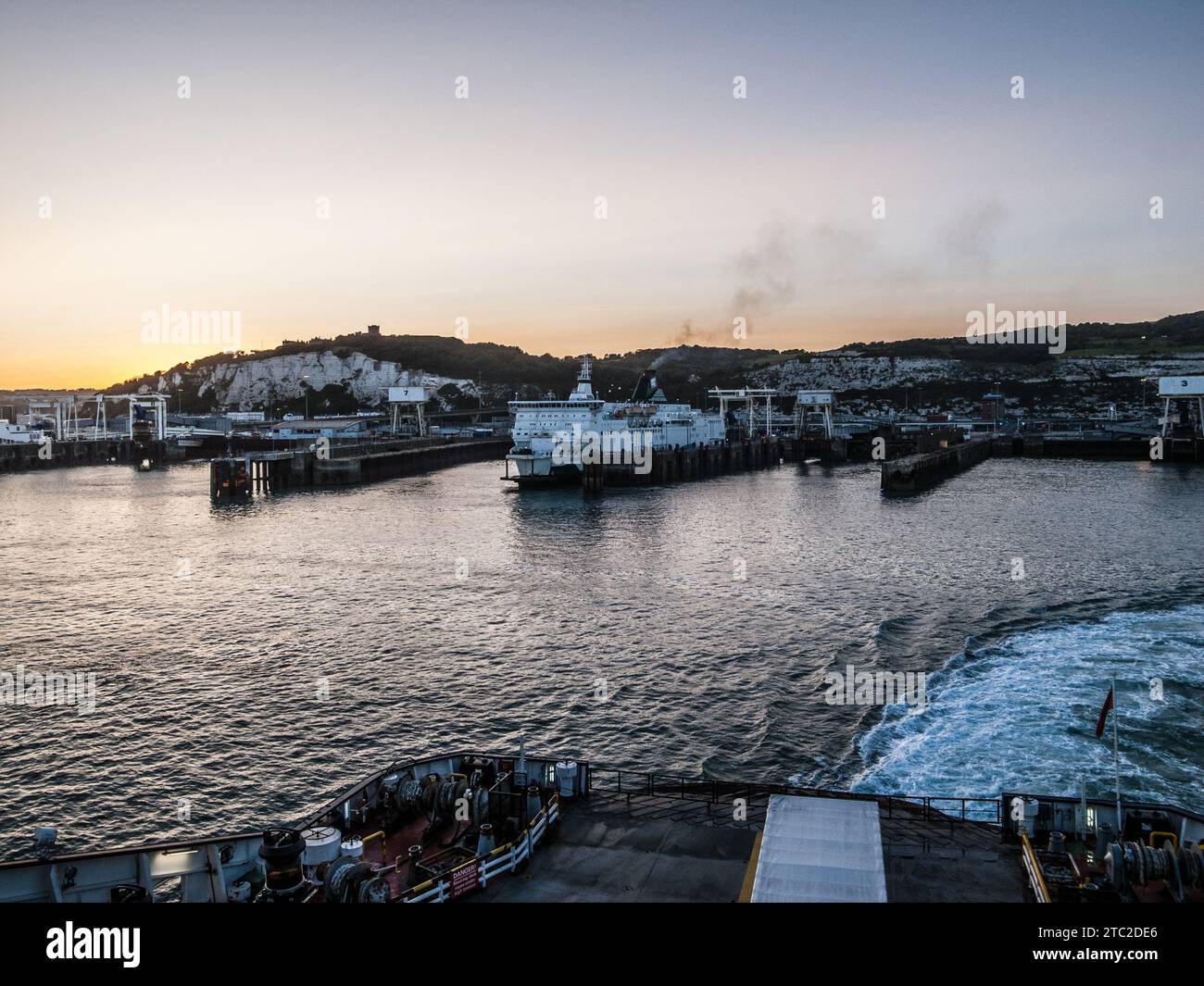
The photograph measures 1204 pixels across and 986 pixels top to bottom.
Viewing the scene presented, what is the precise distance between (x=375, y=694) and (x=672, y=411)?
106m

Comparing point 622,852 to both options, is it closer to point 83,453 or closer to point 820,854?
point 820,854

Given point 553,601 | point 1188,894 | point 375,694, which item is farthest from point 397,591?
point 1188,894

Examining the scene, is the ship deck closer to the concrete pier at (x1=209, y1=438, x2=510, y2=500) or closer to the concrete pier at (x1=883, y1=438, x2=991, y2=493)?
the concrete pier at (x1=883, y1=438, x2=991, y2=493)

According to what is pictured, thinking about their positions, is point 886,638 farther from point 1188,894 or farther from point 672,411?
point 672,411

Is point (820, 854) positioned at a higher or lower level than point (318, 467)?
lower

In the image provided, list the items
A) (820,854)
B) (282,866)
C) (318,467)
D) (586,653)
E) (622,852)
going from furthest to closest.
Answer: (318,467)
(586,653)
(622,852)
(820,854)
(282,866)

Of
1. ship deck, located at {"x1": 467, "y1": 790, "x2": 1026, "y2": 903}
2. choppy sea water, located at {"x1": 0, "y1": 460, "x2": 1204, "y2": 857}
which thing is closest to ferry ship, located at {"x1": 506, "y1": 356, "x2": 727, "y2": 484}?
choppy sea water, located at {"x1": 0, "y1": 460, "x2": 1204, "y2": 857}

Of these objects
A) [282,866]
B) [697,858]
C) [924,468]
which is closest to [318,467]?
[924,468]

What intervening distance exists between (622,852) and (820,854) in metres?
3.76

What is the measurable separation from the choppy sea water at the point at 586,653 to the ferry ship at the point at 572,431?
1087 inches

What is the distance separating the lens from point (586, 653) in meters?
35.0
